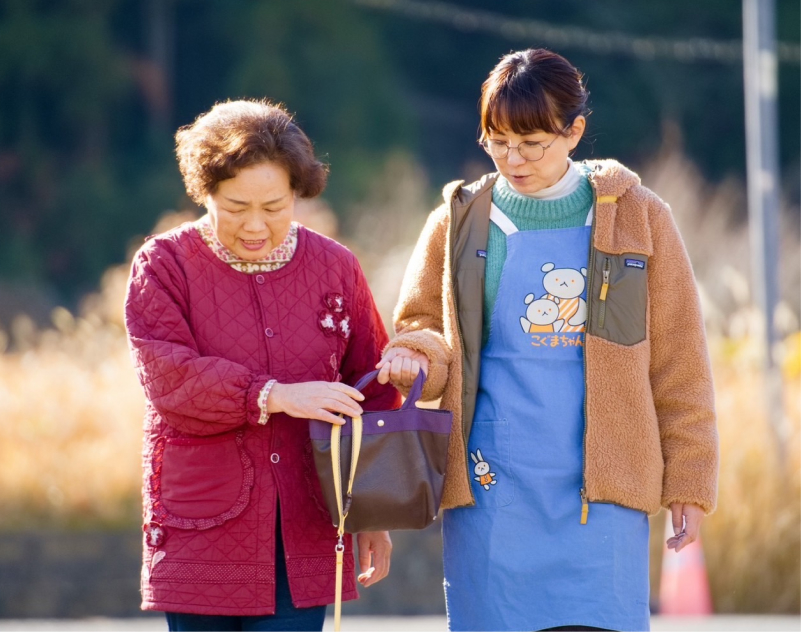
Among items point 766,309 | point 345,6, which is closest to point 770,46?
point 766,309

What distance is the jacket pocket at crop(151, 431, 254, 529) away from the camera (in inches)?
122

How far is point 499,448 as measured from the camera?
316 cm

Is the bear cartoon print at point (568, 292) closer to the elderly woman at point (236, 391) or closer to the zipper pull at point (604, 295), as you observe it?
the zipper pull at point (604, 295)

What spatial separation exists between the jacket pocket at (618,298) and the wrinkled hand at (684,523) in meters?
0.43

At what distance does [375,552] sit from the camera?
3416 mm

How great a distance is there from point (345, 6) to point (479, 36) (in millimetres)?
3368

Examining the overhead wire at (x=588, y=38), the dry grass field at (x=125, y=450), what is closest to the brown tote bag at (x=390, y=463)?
the dry grass field at (x=125, y=450)

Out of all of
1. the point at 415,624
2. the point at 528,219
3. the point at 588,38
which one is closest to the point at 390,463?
the point at 528,219

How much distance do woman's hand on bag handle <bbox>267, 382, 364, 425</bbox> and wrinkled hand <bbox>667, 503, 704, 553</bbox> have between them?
0.83 metres

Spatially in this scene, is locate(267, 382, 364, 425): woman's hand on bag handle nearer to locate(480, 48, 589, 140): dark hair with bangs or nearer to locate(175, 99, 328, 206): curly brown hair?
locate(175, 99, 328, 206): curly brown hair

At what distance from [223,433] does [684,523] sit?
115 centimetres

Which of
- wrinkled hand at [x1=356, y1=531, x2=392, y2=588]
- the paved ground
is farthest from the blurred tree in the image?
wrinkled hand at [x1=356, y1=531, x2=392, y2=588]

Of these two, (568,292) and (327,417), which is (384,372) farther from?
(568,292)

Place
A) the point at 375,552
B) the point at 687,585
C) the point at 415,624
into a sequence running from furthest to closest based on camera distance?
the point at 687,585 → the point at 415,624 → the point at 375,552
